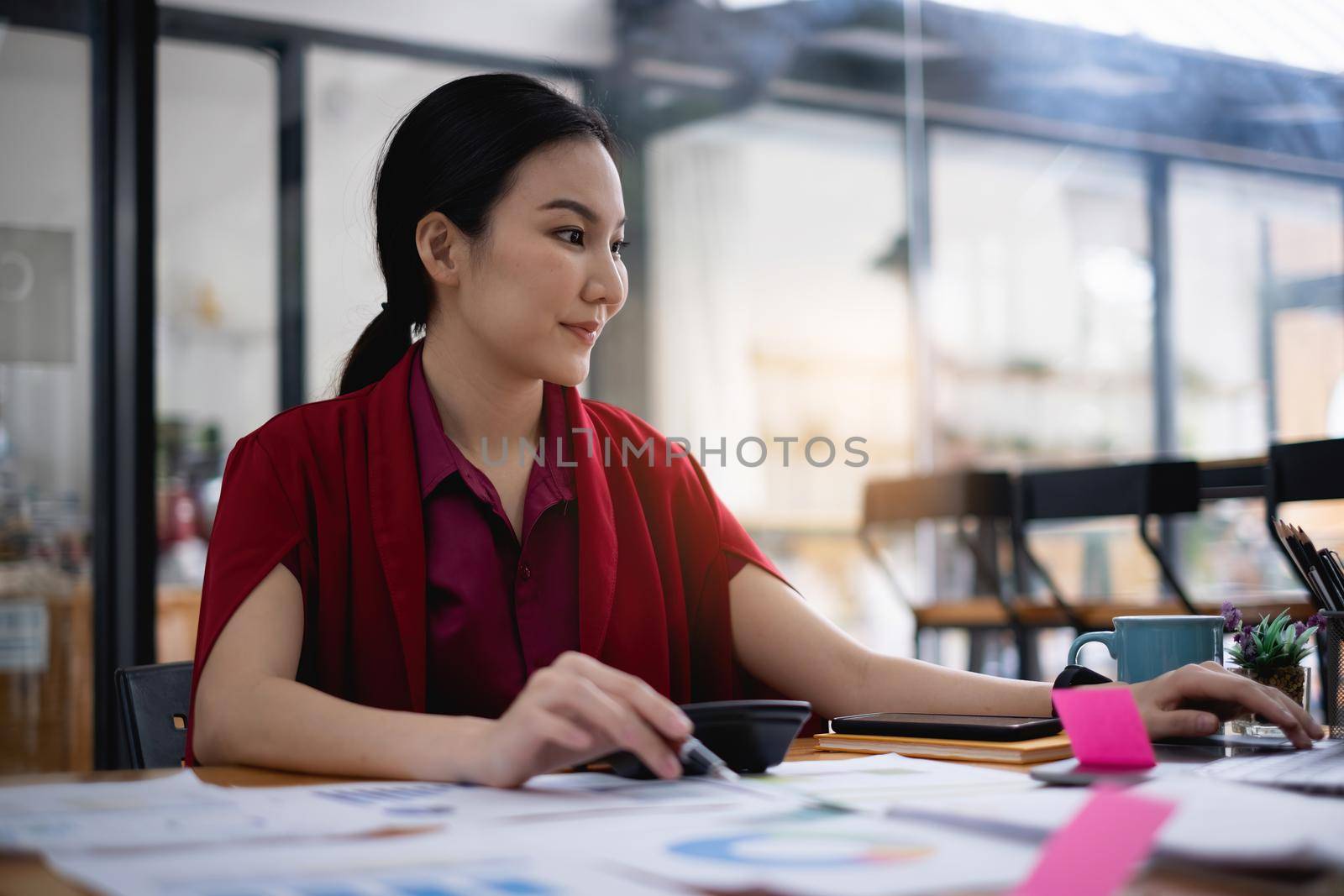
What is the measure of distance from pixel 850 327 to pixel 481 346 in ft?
13.1

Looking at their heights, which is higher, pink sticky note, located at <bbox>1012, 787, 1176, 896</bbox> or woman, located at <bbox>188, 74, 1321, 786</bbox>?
woman, located at <bbox>188, 74, 1321, 786</bbox>

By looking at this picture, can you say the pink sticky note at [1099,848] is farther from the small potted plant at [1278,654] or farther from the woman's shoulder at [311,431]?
the woman's shoulder at [311,431]

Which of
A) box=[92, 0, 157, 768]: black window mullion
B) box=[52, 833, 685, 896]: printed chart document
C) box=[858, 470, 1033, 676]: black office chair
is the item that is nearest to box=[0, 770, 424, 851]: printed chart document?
box=[52, 833, 685, 896]: printed chart document

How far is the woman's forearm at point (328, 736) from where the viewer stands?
82cm

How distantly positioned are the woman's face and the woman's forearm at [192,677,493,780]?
0.47 metres

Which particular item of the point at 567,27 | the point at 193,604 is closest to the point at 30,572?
the point at 193,604

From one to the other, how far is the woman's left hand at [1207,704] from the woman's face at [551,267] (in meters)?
0.63

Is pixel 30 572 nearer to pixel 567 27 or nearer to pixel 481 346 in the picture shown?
pixel 481 346

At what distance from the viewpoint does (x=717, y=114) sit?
5082 millimetres

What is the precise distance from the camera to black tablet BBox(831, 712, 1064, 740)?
0.94 meters

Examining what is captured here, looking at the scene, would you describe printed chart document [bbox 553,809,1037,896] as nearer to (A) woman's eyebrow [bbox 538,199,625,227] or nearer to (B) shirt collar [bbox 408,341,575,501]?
(B) shirt collar [bbox 408,341,575,501]

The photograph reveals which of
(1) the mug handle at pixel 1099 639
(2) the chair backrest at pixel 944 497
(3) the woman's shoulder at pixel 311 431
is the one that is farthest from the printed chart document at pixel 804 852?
(2) the chair backrest at pixel 944 497

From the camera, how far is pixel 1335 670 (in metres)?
1.04

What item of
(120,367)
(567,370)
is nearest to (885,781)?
(567,370)
